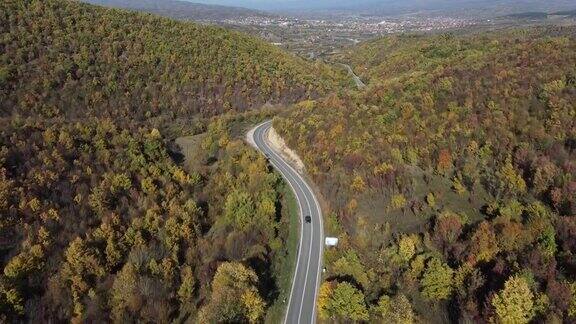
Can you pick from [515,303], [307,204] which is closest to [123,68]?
[307,204]

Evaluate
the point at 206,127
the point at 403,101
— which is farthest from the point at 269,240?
the point at 206,127

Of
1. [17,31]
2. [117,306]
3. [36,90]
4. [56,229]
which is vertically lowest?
[117,306]

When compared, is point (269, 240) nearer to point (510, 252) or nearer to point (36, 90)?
point (510, 252)

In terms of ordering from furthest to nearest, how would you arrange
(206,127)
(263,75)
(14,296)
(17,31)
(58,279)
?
(263,75) → (17,31) → (206,127) → (58,279) → (14,296)

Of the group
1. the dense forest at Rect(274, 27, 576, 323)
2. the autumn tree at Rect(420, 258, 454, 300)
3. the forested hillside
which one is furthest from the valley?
the forested hillside

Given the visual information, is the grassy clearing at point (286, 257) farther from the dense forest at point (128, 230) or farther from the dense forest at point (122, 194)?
the dense forest at point (128, 230)

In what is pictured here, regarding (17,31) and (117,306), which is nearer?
(117,306)

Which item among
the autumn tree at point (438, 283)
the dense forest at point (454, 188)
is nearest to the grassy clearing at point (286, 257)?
the dense forest at point (454, 188)

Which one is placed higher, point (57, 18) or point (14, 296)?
point (57, 18)

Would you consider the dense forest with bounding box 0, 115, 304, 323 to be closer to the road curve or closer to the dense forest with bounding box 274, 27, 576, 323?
the road curve
